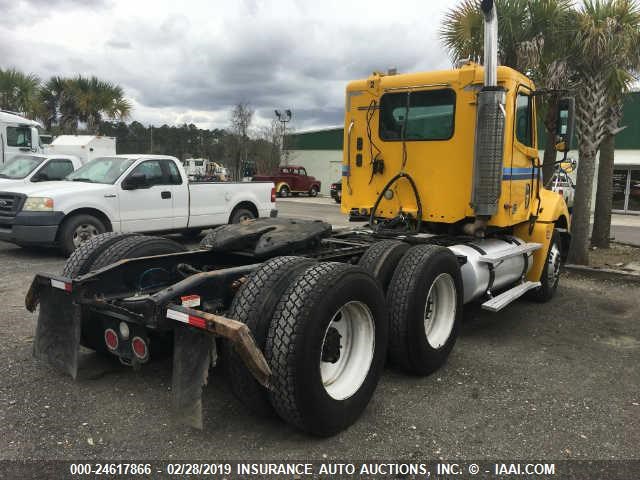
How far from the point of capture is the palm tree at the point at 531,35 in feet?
29.6

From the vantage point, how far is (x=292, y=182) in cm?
3369

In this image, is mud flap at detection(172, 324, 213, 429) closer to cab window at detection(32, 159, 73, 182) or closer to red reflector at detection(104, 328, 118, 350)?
red reflector at detection(104, 328, 118, 350)

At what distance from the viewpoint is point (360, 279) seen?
3451 millimetres

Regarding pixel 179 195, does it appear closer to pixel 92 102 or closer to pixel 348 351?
pixel 348 351

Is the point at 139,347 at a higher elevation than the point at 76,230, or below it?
below

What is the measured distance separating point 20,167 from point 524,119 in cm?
1010

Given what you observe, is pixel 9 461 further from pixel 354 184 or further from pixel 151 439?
pixel 354 184

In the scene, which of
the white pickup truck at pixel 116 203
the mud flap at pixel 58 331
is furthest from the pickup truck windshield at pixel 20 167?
the mud flap at pixel 58 331

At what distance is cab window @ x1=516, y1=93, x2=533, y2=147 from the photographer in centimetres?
582

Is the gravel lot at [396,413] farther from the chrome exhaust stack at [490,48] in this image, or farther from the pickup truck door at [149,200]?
the pickup truck door at [149,200]

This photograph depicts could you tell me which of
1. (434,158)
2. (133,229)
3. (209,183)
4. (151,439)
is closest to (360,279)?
(151,439)

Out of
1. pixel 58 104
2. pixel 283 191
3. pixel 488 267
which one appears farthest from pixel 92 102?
pixel 488 267

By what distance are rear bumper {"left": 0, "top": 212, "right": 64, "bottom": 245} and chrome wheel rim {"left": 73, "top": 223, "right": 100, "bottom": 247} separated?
0.31 m

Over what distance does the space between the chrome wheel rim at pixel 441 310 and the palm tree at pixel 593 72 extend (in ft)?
18.4
